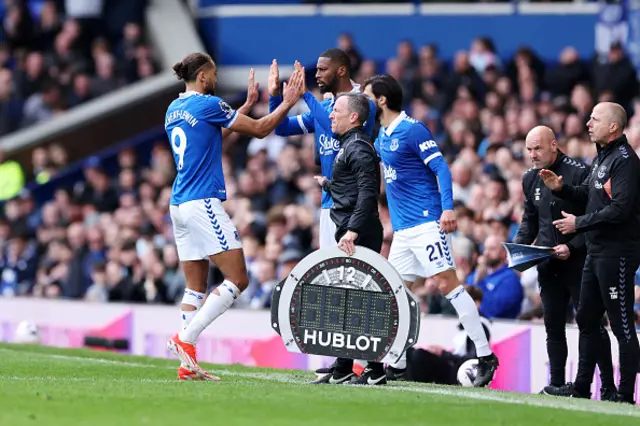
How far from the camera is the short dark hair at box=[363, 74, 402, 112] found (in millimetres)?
11555

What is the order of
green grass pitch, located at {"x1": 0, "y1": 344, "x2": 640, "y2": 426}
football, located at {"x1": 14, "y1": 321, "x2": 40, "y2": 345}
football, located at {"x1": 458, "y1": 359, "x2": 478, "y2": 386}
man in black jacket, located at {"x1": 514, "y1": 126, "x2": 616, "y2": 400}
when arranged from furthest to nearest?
1. football, located at {"x1": 14, "y1": 321, "x2": 40, "y2": 345}
2. football, located at {"x1": 458, "y1": 359, "x2": 478, "y2": 386}
3. man in black jacket, located at {"x1": 514, "y1": 126, "x2": 616, "y2": 400}
4. green grass pitch, located at {"x1": 0, "y1": 344, "x2": 640, "y2": 426}

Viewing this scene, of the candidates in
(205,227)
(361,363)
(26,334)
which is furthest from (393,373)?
(26,334)

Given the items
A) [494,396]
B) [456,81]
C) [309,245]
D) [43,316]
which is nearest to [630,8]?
[456,81]

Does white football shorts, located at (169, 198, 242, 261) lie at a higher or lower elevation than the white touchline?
higher

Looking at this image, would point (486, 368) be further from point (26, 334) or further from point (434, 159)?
point (26, 334)

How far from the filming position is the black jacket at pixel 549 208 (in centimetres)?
1118

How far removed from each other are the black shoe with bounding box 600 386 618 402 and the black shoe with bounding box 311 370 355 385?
72.7 inches

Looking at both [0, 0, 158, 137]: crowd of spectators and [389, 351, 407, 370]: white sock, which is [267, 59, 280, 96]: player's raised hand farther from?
[0, 0, 158, 137]: crowd of spectators

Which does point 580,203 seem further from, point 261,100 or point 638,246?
point 261,100

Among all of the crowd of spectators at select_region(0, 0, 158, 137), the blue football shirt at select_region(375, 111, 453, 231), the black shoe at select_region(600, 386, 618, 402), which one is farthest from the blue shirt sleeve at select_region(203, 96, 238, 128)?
the crowd of spectators at select_region(0, 0, 158, 137)

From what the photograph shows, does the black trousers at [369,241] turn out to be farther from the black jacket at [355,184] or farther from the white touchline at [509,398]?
the white touchline at [509,398]

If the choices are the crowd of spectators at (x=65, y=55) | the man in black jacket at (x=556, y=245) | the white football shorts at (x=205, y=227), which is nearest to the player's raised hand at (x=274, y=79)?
the white football shorts at (x=205, y=227)

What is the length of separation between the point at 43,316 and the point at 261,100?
5864 millimetres

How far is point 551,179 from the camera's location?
1072 cm
